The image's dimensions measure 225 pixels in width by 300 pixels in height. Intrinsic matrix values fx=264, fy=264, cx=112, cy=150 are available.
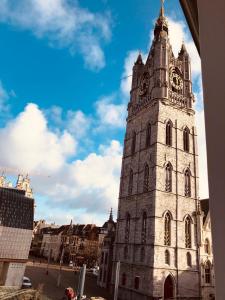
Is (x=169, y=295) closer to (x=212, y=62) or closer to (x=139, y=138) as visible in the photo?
(x=139, y=138)

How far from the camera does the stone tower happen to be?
2594 cm

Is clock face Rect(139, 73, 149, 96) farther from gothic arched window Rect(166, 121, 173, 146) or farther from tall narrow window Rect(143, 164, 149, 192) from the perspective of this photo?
tall narrow window Rect(143, 164, 149, 192)

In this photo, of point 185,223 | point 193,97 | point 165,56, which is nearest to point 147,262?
point 185,223

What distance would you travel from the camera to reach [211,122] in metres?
1.27

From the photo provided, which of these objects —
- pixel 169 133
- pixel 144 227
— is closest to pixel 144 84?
pixel 169 133

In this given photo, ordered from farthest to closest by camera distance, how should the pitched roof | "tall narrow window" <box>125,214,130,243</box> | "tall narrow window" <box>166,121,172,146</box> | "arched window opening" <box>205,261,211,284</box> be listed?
the pitched roof < "tall narrow window" <box>166,121,172,146</box> < "tall narrow window" <box>125,214,130,243</box> < "arched window opening" <box>205,261,211,284</box>

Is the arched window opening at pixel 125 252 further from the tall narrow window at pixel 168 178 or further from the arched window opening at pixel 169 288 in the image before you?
the tall narrow window at pixel 168 178

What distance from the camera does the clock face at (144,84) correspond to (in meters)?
36.7

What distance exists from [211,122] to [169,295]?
28257mm

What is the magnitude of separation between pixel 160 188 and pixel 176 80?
1642cm

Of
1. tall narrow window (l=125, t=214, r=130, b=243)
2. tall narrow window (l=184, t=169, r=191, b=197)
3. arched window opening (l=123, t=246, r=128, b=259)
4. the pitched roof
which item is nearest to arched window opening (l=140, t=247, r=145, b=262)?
arched window opening (l=123, t=246, r=128, b=259)

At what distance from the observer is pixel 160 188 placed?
28.2 metres

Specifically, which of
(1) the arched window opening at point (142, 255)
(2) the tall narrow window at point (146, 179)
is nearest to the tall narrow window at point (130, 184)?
(2) the tall narrow window at point (146, 179)

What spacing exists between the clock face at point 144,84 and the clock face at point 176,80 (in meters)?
3.40
